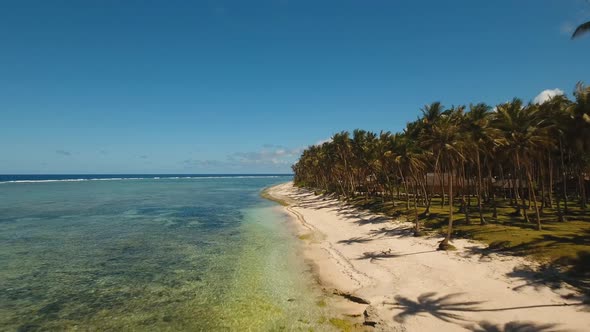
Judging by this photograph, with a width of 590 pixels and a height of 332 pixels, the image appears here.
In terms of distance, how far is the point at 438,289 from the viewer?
2050 cm

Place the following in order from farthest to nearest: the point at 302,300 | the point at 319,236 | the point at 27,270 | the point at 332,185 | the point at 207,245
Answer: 1. the point at 332,185
2. the point at 319,236
3. the point at 207,245
4. the point at 27,270
5. the point at 302,300

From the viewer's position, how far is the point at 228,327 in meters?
18.2

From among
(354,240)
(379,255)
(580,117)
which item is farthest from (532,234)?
(354,240)

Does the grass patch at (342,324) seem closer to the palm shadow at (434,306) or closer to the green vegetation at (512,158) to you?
the palm shadow at (434,306)

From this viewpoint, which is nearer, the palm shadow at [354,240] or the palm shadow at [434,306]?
the palm shadow at [434,306]

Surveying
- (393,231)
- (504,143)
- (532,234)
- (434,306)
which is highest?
(504,143)

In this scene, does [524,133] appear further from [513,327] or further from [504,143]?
[513,327]


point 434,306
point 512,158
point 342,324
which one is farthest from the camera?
point 512,158

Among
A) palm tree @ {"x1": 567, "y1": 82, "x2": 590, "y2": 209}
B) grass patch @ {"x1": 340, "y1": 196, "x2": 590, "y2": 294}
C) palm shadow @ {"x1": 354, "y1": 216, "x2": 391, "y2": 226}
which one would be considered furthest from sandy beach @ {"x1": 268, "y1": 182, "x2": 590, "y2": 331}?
palm tree @ {"x1": 567, "y1": 82, "x2": 590, "y2": 209}

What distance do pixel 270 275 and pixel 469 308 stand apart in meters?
14.6

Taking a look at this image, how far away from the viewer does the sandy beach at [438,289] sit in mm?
16219

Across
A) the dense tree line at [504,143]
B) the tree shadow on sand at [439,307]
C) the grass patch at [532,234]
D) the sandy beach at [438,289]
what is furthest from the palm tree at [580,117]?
the tree shadow on sand at [439,307]

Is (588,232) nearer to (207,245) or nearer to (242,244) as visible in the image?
(242,244)

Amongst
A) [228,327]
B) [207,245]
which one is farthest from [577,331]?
[207,245]
